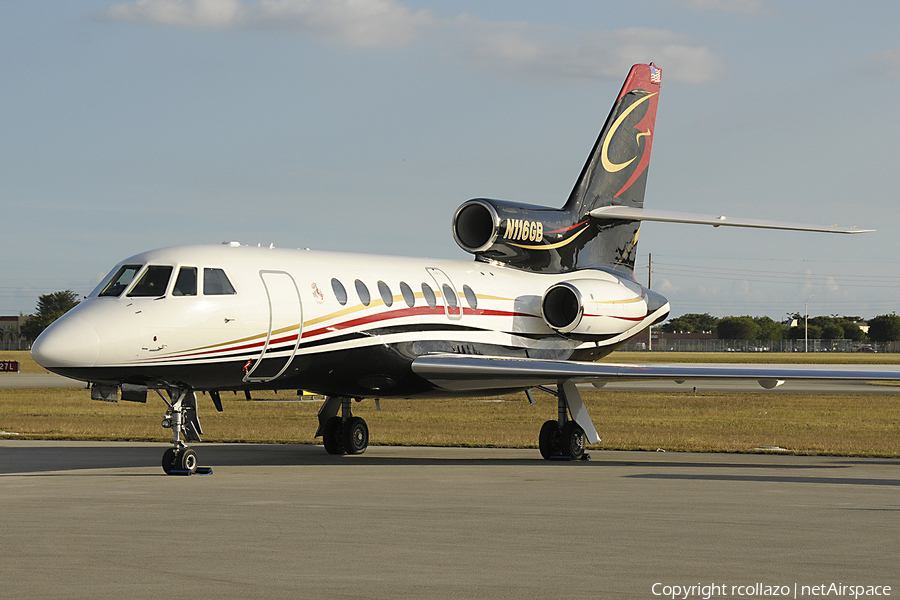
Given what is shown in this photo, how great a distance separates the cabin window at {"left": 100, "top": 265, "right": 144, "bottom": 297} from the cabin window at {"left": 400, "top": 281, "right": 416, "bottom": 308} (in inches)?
198

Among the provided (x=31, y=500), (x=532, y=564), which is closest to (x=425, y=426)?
(x=31, y=500)

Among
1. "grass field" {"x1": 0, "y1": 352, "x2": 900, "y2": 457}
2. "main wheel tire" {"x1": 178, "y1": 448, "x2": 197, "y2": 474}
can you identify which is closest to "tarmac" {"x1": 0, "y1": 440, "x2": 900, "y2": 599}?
"main wheel tire" {"x1": 178, "y1": 448, "x2": 197, "y2": 474}

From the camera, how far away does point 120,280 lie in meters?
16.3

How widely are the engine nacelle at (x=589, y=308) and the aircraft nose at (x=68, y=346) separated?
10263 millimetres

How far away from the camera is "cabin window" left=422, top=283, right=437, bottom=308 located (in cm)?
2009

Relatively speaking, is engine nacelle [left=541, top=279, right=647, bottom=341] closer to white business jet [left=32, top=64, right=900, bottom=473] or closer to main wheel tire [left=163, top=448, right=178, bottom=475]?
white business jet [left=32, top=64, right=900, bottom=473]

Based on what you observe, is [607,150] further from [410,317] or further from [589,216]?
[410,317]

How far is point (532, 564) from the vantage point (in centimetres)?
884

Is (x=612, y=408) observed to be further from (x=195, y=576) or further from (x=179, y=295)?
(x=195, y=576)

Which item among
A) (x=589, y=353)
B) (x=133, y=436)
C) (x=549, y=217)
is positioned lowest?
(x=133, y=436)

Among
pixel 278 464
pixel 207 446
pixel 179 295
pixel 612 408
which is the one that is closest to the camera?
pixel 179 295

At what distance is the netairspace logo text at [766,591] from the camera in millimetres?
7621

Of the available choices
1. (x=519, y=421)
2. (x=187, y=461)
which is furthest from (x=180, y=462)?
(x=519, y=421)

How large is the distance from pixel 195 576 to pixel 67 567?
3.78ft
